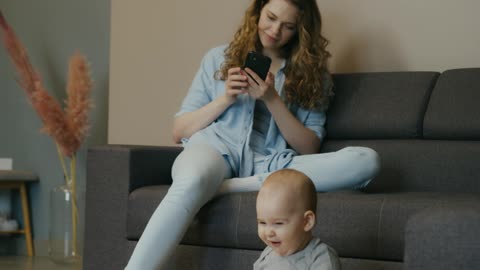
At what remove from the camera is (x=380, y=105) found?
3.04 metres

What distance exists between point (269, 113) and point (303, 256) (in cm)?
101

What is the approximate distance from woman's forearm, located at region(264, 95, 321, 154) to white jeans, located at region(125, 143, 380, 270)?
153mm

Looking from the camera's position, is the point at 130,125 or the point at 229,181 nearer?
the point at 229,181

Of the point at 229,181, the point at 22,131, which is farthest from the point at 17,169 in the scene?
the point at 229,181

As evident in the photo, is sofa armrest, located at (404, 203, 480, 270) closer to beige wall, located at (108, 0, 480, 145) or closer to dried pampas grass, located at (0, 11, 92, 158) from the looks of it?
beige wall, located at (108, 0, 480, 145)

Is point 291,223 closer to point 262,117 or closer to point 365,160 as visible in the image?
point 365,160

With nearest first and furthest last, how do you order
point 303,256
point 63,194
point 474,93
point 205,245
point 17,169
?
point 303,256 → point 205,245 → point 474,93 → point 63,194 → point 17,169

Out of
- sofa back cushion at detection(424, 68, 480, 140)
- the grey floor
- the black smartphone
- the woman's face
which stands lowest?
the grey floor

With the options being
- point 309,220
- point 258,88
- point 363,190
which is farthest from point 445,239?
point 258,88

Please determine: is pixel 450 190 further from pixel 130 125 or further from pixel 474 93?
pixel 130 125

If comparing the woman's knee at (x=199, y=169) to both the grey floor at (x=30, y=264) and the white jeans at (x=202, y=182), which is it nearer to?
the white jeans at (x=202, y=182)

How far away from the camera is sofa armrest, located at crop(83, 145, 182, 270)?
2.84m

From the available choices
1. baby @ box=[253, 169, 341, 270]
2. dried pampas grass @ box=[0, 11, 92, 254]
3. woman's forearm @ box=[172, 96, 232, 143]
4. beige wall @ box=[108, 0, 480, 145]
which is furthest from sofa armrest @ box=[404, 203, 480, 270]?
dried pampas grass @ box=[0, 11, 92, 254]

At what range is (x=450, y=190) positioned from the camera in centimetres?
280
